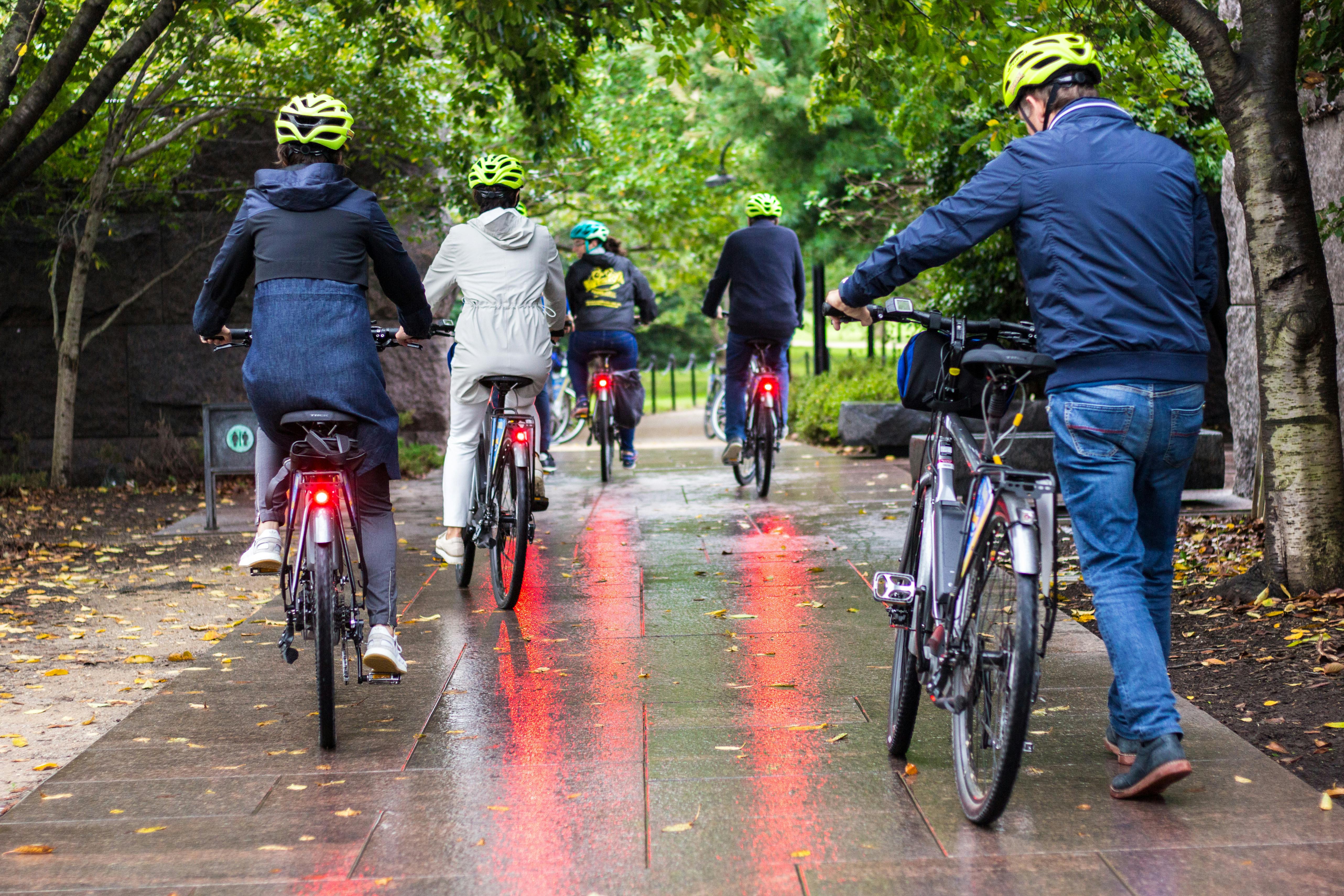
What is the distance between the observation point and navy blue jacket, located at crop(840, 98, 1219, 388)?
3418 mm

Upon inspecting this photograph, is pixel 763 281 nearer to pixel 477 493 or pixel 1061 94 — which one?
Answer: pixel 477 493

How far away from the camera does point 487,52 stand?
8.47 meters

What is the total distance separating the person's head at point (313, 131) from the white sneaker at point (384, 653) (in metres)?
1.50

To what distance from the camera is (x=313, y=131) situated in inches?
166

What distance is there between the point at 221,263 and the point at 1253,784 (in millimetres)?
3359

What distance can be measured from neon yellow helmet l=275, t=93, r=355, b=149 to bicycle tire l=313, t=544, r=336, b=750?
128 cm

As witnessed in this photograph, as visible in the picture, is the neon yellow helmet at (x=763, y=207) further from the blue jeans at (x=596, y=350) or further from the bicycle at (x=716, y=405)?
the bicycle at (x=716, y=405)

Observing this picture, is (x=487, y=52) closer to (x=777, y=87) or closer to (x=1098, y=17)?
(x=1098, y=17)

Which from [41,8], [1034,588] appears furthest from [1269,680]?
[41,8]

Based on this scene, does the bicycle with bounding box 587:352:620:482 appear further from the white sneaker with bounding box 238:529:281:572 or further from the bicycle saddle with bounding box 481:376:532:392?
the white sneaker with bounding box 238:529:281:572

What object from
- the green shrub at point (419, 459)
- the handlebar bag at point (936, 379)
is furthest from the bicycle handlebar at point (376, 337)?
the green shrub at point (419, 459)

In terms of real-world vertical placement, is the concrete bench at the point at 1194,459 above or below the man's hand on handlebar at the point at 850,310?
below

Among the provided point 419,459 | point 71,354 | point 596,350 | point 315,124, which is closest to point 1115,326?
point 315,124

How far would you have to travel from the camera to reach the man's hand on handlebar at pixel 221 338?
4496mm
